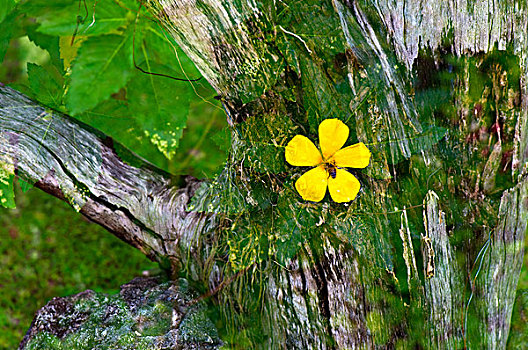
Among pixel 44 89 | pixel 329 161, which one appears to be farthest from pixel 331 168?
pixel 44 89

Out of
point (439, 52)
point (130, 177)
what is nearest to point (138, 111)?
point (130, 177)

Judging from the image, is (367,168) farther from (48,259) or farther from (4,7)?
(48,259)

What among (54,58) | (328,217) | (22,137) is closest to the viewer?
(328,217)

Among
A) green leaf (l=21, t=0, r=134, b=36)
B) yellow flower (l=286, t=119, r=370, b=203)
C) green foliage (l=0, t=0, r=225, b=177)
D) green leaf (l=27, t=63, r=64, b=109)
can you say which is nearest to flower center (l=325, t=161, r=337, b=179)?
yellow flower (l=286, t=119, r=370, b=203)

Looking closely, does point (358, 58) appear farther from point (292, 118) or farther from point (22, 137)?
point (22, 137)

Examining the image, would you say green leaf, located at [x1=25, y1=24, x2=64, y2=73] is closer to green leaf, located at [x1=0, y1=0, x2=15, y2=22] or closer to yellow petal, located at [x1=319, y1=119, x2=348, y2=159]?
green leaf, located at [x1=0, y1=0, x2=15, y2=22]

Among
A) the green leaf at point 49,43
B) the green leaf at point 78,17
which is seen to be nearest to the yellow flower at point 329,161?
the green leaf at point 78,17
